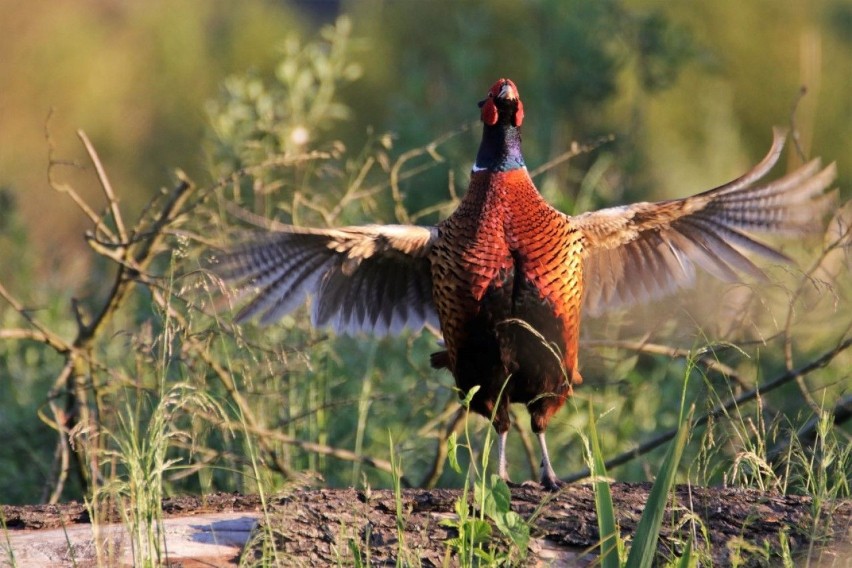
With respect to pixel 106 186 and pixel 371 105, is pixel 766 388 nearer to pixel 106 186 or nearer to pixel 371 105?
pixel 106 186

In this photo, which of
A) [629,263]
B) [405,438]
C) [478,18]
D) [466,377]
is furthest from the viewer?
[478,18]

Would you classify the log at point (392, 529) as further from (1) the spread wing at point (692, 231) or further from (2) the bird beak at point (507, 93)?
(2) the bird beak at point (507, 93)

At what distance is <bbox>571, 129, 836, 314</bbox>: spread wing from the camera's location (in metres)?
4.21

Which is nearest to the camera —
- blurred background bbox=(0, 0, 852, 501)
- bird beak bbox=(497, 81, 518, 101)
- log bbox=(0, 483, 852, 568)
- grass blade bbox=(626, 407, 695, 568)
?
grass blade bbox=(626, 407, 695, 568)

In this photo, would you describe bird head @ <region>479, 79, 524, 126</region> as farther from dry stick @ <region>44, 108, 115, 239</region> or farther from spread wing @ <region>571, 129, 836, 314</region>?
dry stick @ <region>44, 108, 115, 239</region>

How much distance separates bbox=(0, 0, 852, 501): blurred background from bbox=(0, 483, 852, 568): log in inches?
65.5

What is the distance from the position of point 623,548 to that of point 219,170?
3.66 m

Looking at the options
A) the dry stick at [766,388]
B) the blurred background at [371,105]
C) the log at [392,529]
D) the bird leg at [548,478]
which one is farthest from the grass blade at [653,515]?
the blurred background at [371,105]

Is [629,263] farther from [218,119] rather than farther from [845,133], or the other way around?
[845,133]

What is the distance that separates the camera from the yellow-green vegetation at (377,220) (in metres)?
3.44

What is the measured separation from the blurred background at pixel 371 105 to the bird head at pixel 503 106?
474 mm

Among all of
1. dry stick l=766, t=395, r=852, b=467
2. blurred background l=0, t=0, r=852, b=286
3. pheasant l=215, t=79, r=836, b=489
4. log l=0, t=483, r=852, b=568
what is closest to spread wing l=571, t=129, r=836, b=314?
pheasant l=215, t=79, r=836, b=489

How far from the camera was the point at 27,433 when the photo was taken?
5797 mm

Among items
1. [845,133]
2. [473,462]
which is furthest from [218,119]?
[845,133]
